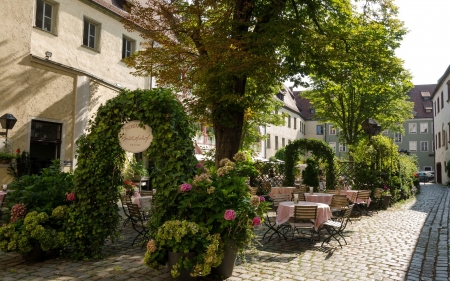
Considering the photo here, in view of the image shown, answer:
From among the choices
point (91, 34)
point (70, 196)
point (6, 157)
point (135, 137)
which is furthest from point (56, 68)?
point (135, 137)

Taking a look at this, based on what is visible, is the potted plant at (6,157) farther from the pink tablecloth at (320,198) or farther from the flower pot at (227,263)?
the flower pot at (227,263)

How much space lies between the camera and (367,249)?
8.27 meters

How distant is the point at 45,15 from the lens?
53.3 ft

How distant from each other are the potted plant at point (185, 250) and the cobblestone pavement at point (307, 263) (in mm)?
458

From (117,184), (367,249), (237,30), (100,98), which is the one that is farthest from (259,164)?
(117,184)

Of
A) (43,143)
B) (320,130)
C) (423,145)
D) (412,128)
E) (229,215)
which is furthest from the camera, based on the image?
(320,130)

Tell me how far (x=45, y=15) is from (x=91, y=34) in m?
2.63

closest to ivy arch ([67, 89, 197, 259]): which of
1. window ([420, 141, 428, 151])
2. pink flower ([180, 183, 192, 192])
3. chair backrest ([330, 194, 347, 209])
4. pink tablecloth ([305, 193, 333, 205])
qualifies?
pink flower ([180, 183, 192, 192])

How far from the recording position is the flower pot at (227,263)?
589cm

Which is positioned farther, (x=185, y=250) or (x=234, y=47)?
(x=234, y=47)

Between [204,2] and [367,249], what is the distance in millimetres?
7594

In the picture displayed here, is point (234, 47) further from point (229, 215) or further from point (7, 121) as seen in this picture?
point (7, 121)

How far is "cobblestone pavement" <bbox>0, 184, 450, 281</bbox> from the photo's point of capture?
20.2ft

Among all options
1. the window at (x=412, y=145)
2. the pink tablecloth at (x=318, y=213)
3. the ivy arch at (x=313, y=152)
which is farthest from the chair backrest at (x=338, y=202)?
the window at (x=412, y=145)
